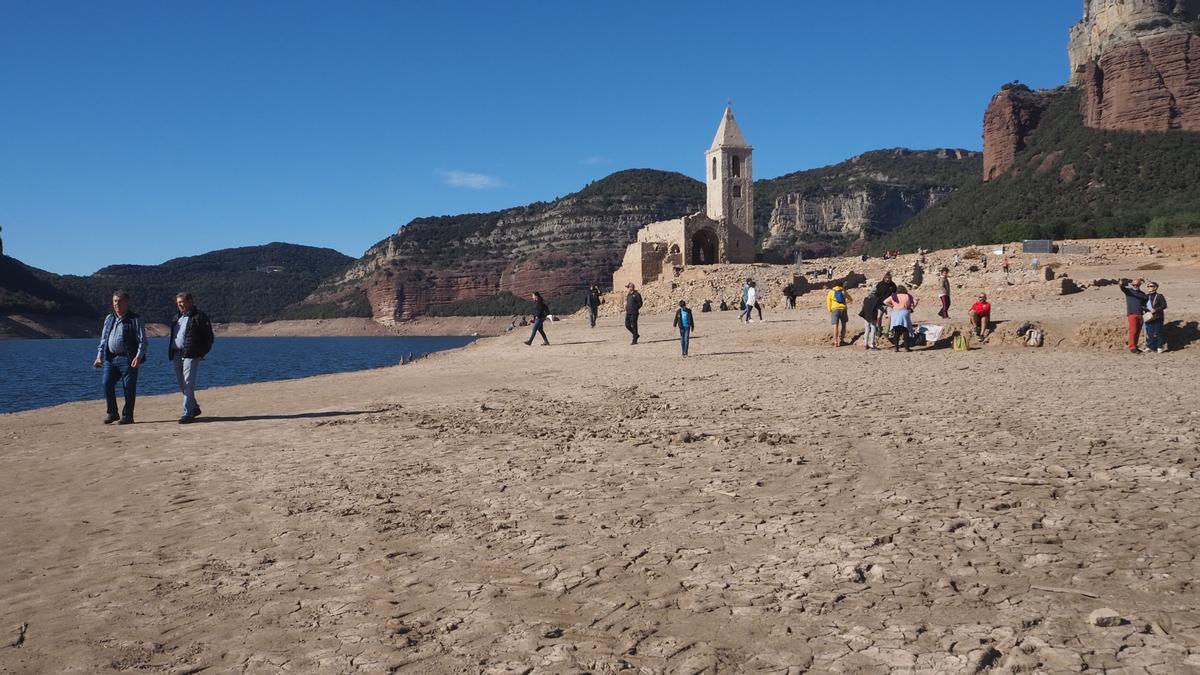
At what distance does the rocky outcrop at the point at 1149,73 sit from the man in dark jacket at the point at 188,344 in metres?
90.6

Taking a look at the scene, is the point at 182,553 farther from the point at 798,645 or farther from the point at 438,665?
the point at 798,645

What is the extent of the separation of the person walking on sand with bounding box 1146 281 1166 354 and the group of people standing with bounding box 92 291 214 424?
15.6 metres

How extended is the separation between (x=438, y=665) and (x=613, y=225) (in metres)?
137

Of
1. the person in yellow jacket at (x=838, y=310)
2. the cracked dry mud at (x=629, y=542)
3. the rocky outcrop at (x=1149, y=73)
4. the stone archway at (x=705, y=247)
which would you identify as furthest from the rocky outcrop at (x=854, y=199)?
the cracked dry mud at (x=629, y=542)

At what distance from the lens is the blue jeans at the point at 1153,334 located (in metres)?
13.9

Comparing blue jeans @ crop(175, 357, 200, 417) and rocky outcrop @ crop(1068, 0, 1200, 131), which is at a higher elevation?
rocky outcrop @ crop(1068, 0, 1200, 131)

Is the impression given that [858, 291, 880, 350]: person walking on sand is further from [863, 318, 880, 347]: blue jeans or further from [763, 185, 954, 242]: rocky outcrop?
[763, 185, 954, 242]: rocky outcrop

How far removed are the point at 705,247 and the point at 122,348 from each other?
1865 inches

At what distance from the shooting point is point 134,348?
1009 cm

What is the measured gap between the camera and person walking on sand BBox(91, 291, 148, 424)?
32.9 ft

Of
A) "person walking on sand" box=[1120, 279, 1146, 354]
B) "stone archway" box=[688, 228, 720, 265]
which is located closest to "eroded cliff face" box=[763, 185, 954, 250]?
"stone archway" box=[688, 228, 720, 265]

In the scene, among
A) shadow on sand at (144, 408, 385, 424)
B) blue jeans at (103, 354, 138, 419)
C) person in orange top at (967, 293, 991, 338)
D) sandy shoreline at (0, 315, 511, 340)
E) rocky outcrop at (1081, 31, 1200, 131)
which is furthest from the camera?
sandy shoreline at (0, 315, 511, 340)

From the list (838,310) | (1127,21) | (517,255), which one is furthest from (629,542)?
(517,255)

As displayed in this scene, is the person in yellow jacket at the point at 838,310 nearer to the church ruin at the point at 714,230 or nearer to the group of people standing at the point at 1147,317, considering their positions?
the group of people standing at the point at 1147,317
